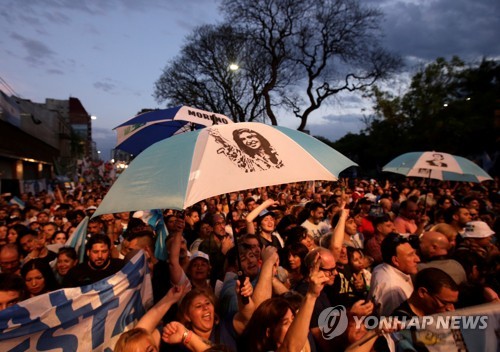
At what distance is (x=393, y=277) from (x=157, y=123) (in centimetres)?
398

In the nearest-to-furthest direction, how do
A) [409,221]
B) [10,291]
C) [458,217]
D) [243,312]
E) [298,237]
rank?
[243,312] → [10,291] → [298,237] → [458,217] → [409,221]

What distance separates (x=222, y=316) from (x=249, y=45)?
78.0ft

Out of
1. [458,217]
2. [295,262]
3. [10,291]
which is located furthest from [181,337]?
[458,217]

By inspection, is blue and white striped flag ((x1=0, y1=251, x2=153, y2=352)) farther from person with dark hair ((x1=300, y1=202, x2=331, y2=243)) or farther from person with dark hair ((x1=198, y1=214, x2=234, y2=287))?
person with dark hair ((x1=300, y1=202, x2=331, y2=243))

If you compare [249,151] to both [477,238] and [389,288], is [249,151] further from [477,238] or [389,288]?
[477,238]

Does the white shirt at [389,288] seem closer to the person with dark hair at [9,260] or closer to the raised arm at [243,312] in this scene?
the raised arm at [243,312]

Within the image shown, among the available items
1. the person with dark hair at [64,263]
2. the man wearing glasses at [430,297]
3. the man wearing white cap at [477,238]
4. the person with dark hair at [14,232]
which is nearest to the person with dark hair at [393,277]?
the man wearing glasses at [430,297]

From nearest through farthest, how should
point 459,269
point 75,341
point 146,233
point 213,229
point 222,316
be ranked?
1. point 75,341
2. point 222,316
3. point 459,269
4. point 146,233
5. point 213,229

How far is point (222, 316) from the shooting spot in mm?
3252

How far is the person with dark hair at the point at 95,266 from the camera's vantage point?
13.2 ft

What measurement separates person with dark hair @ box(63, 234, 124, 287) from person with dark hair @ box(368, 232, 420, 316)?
9.01ft

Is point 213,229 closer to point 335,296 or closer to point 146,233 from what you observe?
point 146,233

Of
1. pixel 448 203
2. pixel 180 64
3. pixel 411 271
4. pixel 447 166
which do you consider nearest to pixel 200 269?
pixel 411 271

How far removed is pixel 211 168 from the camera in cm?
246
